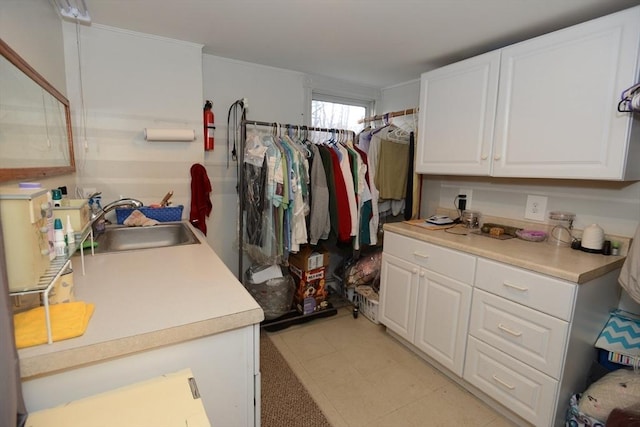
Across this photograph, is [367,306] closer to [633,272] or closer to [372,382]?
[372,382]

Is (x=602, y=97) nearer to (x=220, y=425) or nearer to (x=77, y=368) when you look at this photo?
(x=220, y=425)

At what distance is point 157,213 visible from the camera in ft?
6.73

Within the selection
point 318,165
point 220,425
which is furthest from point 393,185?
point 220,425

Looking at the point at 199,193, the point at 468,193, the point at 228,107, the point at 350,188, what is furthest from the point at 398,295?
the point at 228,107

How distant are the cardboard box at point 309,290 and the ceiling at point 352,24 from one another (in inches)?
67.4

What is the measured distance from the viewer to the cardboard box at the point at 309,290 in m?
2.56

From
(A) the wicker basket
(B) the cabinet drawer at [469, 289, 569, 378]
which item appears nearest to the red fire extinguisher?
(A) the wicker basket

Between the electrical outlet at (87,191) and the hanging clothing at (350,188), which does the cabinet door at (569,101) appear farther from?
the electrical outlet at (87,191)

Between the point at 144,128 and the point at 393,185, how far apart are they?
76.3 inches

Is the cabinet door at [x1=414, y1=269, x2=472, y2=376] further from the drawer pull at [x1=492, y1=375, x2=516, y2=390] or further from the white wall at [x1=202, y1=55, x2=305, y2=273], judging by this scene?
the white wall at [x1=202, y1=55, x2=305, y2=273]

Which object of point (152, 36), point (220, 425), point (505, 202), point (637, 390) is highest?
point (152, 36)

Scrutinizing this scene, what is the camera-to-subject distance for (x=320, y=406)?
1695mm

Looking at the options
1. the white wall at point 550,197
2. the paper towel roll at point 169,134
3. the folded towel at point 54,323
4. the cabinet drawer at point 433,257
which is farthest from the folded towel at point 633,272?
the paper towel roll at point 169,134

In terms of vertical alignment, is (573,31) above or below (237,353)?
above
